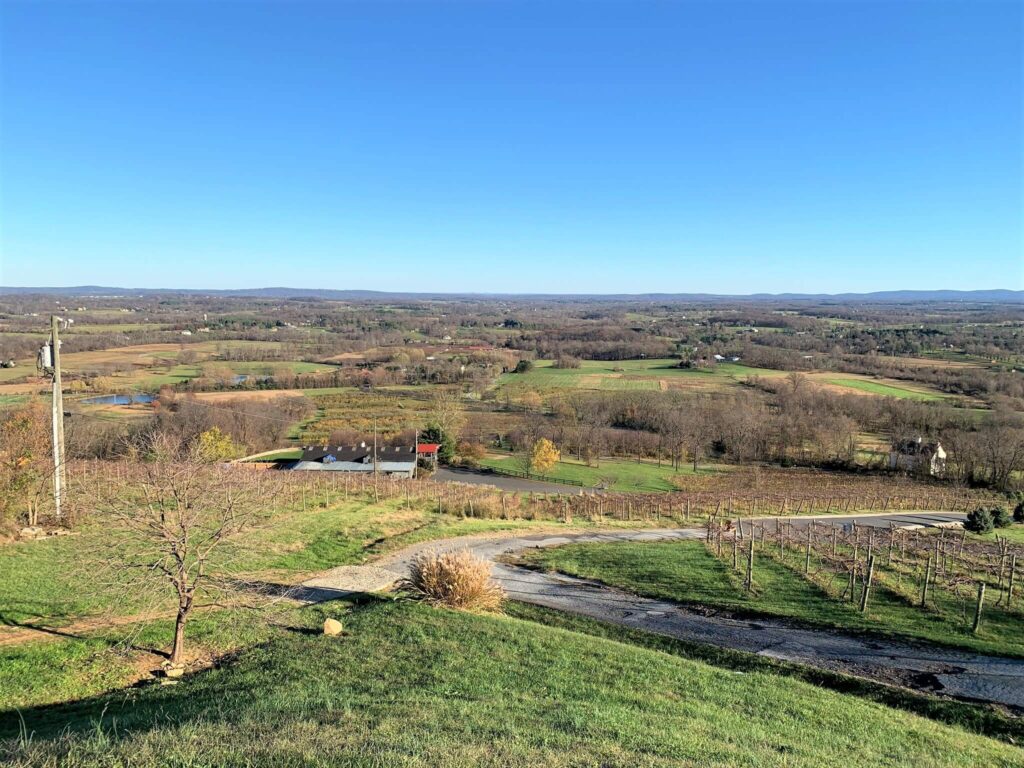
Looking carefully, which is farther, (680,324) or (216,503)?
(680,324)

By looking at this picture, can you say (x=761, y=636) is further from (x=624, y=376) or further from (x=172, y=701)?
(x=624, y=376)

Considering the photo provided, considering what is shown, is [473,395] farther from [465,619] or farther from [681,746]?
[681,746]

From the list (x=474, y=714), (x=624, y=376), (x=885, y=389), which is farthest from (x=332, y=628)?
(x=624, y=376)

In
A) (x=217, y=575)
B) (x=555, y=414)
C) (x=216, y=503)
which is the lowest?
(x=555, y=414)

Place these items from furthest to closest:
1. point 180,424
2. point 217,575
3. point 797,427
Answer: point 797,427, point 180,424, point 217,575

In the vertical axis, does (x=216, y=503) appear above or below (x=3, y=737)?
above

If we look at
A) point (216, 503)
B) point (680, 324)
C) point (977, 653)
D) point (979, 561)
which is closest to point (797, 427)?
point (979, 561)
